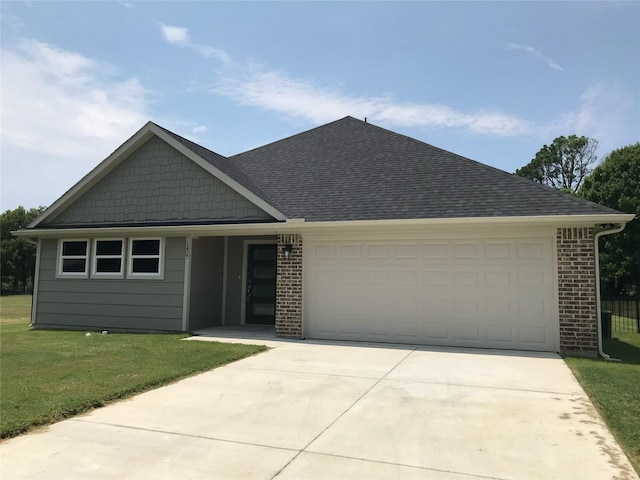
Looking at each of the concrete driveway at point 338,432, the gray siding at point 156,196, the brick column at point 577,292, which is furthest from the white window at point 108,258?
the brick column at point 577,292

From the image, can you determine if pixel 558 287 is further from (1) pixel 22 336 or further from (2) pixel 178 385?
(1) pixel 22 336

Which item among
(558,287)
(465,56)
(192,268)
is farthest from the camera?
(192,268)

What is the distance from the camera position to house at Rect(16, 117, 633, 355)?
949 centimetres

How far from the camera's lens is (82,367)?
752cm

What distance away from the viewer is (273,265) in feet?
43.5

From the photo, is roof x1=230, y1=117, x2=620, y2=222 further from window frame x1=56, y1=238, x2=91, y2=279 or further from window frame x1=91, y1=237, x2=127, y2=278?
window frame x1=56, y1=238, x2=91, y2=279

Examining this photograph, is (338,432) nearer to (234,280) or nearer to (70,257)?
(234,280)

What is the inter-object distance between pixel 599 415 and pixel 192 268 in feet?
31.3

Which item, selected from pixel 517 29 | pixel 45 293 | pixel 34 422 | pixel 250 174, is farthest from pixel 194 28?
pixel 45 293

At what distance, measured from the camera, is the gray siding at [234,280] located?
533 inches

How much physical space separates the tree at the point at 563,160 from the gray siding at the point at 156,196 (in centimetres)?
3729

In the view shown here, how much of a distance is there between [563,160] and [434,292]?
38457 millimetres

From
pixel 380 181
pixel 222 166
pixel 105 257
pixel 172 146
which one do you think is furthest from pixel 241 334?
pixel 172 146

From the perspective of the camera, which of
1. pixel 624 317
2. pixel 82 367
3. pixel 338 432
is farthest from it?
pixel 624 317
